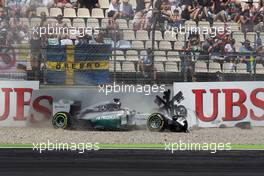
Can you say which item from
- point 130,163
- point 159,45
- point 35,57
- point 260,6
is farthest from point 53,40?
point 130,163

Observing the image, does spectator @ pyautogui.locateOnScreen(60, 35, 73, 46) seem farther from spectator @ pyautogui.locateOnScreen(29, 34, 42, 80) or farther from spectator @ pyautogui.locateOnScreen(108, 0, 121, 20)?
spectator @ pyautogui.locateOnScreen(108, 0, 121, 20)

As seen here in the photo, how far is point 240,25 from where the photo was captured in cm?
1510

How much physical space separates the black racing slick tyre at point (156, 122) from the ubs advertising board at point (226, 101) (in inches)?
30.0

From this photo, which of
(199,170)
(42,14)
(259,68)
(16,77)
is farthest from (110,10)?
(199,170)

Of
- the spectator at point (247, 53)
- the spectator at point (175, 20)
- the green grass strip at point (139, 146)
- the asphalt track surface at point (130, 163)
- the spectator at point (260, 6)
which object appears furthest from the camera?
the spectator at point (260, 6)

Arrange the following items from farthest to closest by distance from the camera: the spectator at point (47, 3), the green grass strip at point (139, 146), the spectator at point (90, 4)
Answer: the spectator at point (90, 4) < the spectator at point (47, 3) < the green grass strip at point (139, 146)

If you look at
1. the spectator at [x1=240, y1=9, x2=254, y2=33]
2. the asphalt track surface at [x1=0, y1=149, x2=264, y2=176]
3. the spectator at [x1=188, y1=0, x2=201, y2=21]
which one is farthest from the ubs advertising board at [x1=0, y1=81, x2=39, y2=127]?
the spectator at [x1=240, y1=9, x2=254, y2=33]

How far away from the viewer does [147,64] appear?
571 inches

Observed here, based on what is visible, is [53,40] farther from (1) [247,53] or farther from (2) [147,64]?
(1) [247,53]

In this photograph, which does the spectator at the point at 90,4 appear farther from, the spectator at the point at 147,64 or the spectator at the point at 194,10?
the spectator at the point at 194,10

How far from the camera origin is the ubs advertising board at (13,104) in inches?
557

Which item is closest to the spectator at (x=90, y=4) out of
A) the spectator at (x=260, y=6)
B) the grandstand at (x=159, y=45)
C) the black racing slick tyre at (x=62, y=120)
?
the grandstand at (x=159, y=45)

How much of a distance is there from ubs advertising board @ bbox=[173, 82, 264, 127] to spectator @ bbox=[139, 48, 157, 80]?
65 centimetres

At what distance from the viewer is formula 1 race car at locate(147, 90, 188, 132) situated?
14.0m
